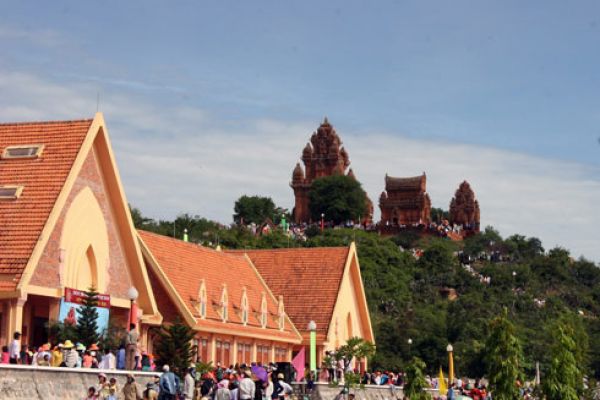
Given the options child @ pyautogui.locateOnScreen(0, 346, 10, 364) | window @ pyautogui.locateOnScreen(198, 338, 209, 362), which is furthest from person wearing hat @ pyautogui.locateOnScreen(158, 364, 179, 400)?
A: window @ pyautogui.locateOnScreen(198, 338, 209, 362)

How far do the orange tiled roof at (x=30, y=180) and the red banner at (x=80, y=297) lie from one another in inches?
83.7

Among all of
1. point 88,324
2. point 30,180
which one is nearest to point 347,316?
point 30,180

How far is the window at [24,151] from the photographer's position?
128 ft

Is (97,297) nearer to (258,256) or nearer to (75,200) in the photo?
(75,200)

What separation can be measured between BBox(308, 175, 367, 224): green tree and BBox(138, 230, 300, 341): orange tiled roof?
98.4 metres

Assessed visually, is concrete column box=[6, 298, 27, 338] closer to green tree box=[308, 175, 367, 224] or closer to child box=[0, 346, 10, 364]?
child box=[0, 346, 10, 364]

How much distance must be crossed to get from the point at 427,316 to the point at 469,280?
26657 millimetres

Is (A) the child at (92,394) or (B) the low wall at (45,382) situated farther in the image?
(A) the child at (92,394)

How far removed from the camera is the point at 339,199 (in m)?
157

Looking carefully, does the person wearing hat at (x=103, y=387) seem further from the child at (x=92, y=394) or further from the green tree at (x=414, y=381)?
the green tree at (x=414, y=381)

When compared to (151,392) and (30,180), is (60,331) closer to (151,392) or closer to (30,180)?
(30,180)

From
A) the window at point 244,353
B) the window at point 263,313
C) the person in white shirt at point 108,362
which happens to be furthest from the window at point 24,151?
the window at point 263,313

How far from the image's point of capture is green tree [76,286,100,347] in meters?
35.2

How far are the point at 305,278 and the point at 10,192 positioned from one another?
74.0 feet
